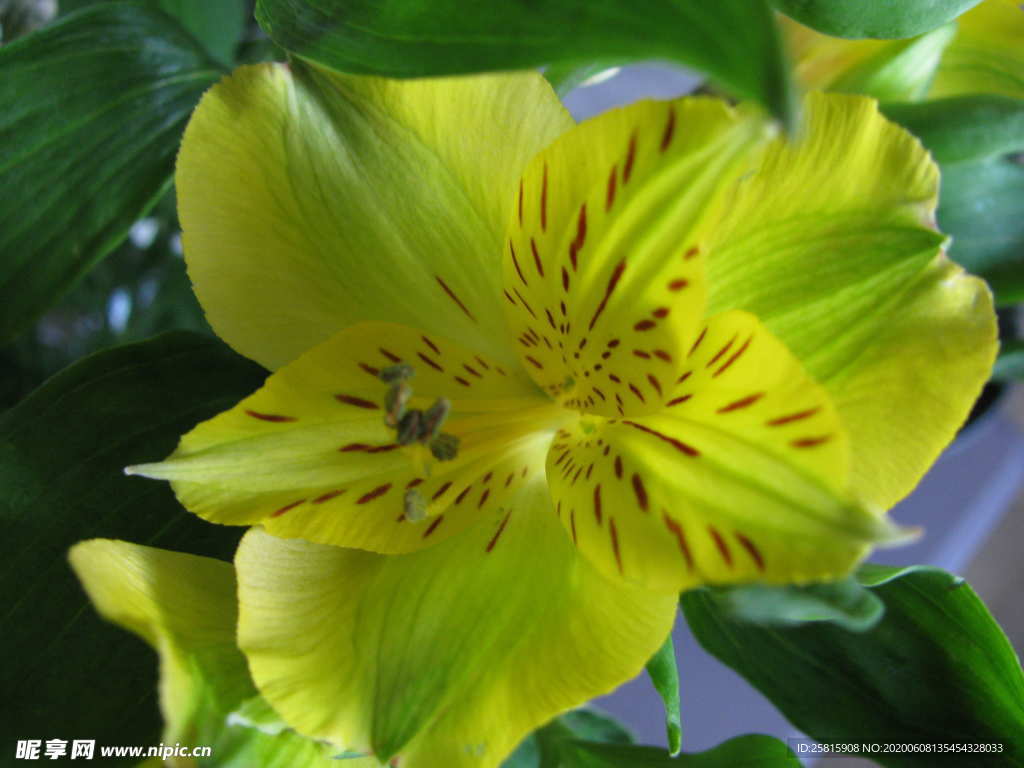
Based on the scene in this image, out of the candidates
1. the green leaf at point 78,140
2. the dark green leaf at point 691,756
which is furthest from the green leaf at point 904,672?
the green leaf at point 78,140

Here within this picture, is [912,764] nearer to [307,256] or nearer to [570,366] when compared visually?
[570,366]

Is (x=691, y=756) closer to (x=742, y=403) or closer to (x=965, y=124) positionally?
(x=742, y=403)

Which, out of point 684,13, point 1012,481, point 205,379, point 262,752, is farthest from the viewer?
point 1012,481

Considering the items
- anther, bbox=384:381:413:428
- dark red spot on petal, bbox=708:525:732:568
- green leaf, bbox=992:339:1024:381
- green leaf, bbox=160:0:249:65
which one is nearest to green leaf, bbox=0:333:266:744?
anther, bbox=384:381:413:428

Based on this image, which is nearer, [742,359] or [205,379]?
[742,359]

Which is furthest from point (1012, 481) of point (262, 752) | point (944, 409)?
point (262, 752)

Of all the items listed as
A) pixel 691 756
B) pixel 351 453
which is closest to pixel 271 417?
pixel 351 453
